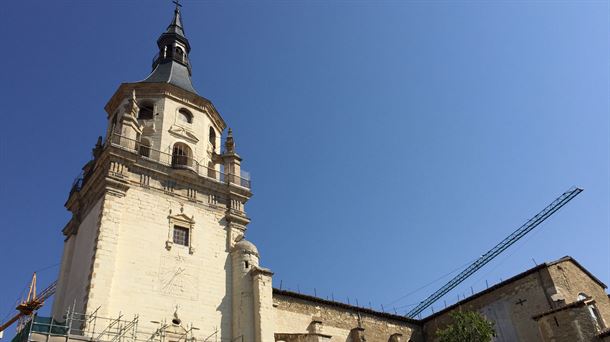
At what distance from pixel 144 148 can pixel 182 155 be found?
1950mm

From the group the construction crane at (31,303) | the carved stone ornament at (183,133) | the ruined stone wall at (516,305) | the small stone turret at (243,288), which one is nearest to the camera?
the small stone turret at (243,288)

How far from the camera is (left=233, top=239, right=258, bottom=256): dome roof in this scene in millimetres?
24773

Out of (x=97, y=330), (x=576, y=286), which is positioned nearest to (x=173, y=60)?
(x=97, y=330)

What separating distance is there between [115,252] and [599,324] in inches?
1035

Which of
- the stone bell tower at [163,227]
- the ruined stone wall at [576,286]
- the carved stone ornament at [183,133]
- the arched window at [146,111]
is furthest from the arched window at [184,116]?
the ruined stone wall at [576,286]

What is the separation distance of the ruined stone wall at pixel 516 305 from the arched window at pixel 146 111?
73.6 feet

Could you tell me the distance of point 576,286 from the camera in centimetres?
2961

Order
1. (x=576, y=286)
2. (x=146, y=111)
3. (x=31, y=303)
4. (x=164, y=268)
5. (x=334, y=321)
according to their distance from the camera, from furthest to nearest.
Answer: (x=31, y=303), (x=576, y=286), (x=334, y=321), (x=146, y=111), (x=164, y=268)

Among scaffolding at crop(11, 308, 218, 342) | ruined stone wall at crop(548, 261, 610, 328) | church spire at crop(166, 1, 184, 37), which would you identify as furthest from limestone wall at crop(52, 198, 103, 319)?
ruined stone wall at crop(548, 261, 610, 328)

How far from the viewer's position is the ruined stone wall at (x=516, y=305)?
28547 millimetres

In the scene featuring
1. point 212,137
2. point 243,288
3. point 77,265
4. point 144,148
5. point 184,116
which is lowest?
point 243,288

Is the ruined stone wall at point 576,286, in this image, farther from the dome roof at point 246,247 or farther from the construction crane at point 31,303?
the construction crane at point 31,303

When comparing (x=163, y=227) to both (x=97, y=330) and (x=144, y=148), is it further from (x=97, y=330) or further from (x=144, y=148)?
(x=97, y=330)

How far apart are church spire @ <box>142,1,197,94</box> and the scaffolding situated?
552 inches
